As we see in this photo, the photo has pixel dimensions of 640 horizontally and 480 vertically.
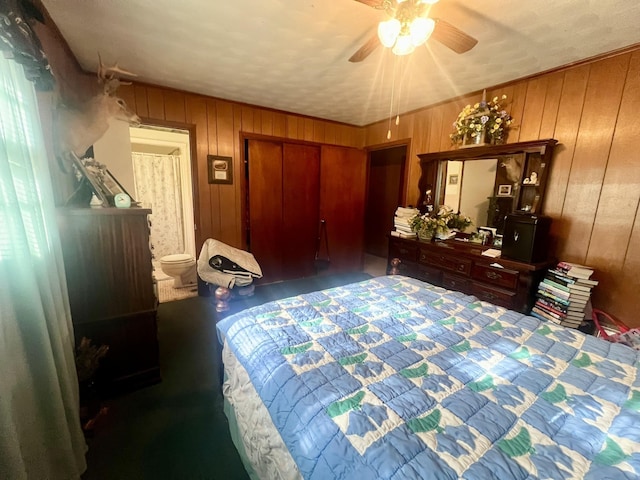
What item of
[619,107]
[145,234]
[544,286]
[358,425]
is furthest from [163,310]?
[619,107]

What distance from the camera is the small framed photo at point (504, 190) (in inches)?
101

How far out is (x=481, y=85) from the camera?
2.65 metres

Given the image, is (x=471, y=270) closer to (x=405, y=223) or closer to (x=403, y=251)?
(x=403, y=251)

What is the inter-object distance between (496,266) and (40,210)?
121 inches

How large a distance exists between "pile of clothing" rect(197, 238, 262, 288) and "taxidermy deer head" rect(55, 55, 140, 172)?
1.39m

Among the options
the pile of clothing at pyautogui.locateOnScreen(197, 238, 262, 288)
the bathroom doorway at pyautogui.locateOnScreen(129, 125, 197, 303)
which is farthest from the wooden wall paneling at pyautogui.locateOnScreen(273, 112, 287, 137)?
the pile of clothing at pyautogui.locateOnScreen(197, 238, 262, 288)

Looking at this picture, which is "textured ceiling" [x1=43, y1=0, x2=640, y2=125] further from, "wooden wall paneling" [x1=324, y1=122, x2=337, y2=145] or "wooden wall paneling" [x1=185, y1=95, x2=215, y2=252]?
"wooden wall paneling" [x1=324, y1=122, x2=337, y2=145]

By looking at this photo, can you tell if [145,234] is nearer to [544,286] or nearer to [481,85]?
[544,286]

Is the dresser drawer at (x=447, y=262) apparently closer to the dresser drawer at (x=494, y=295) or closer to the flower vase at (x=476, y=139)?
the dresser drawer at (x=494, y=295)

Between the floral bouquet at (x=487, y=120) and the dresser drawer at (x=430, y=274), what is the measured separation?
4.58ft

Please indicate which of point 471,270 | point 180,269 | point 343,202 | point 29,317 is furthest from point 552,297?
point 180,269

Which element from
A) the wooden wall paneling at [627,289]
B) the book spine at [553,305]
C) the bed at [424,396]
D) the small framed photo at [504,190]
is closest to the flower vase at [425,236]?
the small framed photo at [504,190]

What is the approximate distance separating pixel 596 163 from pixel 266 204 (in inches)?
132

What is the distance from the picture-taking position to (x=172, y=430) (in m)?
1.54
